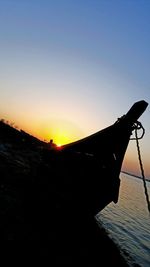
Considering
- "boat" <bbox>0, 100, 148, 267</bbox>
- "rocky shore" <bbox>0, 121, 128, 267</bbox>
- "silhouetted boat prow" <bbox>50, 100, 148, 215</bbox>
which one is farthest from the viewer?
"silhouetted boat prow" <bbox>50, 100, 148, 215</bbox>

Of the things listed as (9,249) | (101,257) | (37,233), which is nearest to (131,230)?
(101,257)

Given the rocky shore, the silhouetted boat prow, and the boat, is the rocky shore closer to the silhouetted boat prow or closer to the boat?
the boat

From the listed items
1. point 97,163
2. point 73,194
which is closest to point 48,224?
point 73,194

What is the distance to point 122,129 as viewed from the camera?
27.9ft

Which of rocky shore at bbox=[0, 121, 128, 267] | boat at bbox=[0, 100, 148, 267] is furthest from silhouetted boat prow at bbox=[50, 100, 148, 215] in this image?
rocky shore at bbox=[0, 121, 128, 267]

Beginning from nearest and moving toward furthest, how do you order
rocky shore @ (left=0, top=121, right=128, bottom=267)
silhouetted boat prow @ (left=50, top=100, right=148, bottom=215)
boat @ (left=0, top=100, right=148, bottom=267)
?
1. rocky shore @ (left=0, top=121, right=128, bottom=267)
2. boat @ (left=0, top=100, right=148, bottom=267)
3. silhouetted boat prow @ (left=50, top=100, right=148, bottom=215)

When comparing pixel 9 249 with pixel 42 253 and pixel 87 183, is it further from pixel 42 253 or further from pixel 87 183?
pixel 87 183

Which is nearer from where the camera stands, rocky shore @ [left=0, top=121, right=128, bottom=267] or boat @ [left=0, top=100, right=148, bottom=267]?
rocky shore @ [left=0, top=121, right=128, bottom=267]

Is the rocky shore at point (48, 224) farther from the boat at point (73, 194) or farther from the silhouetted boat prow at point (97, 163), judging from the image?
the silhouetted boat prow at point (97, 163)

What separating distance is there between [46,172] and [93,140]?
193cm

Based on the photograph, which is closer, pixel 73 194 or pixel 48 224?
pixel 48 224

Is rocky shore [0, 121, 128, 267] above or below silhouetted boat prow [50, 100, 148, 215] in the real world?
below

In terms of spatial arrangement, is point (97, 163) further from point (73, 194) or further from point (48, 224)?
point (48, 224)

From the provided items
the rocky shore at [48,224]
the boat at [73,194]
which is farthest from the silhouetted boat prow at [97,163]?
the rocky shore at [48,224]
